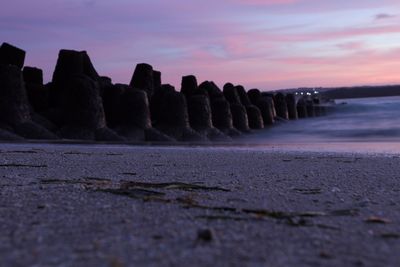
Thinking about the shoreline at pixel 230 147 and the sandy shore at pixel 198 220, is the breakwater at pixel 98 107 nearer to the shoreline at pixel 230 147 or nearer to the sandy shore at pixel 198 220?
the shoreline at pixel 230 147

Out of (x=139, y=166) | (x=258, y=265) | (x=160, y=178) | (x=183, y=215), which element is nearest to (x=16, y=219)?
(x=183, y=215)

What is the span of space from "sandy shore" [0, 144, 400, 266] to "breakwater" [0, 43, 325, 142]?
6906mm

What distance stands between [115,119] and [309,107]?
21.4m

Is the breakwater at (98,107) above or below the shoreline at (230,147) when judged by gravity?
above

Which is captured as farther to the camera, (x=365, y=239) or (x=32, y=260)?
(x=365, y=239)

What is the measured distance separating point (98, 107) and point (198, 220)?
10126 millimetres

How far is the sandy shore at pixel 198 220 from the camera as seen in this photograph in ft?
6.51

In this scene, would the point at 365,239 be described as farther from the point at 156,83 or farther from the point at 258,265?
the point at 156,83

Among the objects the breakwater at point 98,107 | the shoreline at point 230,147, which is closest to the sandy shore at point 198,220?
the shoreline at point 230,147

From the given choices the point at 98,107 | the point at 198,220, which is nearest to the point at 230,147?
the point at 98,107

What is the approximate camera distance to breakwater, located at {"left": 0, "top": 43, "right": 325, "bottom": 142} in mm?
11602

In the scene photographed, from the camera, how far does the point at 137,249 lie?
2043 millimetres

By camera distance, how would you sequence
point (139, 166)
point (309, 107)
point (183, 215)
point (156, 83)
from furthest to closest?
point (309, 107), point (156, 83), point (139, 166), point (183, 215)

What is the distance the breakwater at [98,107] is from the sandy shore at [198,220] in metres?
6.91
